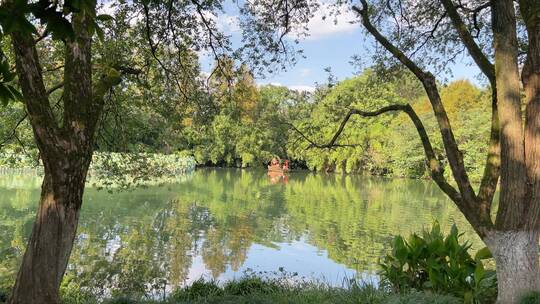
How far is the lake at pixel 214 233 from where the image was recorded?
27.7 feet

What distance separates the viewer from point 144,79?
5945mm

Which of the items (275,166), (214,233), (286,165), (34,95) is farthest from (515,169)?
(275,166)

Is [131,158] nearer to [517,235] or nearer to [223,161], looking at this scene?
[517,235]

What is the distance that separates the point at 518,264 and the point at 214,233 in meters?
9.09

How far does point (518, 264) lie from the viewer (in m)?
3.84

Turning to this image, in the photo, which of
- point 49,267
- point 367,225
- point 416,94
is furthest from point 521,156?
point 416,94

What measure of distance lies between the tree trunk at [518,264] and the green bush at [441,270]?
0.41m

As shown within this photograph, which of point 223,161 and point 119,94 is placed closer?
point 119,94

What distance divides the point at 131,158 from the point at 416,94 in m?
35.8

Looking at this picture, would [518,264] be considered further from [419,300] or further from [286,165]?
[286,165]

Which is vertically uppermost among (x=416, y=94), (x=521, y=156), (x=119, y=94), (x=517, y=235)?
(x=416, y=94)

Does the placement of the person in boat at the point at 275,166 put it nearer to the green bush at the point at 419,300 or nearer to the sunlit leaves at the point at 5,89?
the green bush at the point at 419,300

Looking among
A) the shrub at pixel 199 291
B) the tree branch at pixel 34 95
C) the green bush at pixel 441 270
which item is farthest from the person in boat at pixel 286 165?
the tree branch at pixel 34 95

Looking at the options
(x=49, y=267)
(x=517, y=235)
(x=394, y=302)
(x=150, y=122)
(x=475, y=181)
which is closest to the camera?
(x=49, y=267)
